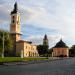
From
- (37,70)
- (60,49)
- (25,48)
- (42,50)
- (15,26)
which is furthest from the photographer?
(60,49)

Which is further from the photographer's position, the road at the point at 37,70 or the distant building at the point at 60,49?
the distant building at the point at 60,49

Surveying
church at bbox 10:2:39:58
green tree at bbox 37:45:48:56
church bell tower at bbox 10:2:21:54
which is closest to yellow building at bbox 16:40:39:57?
church at bbox 10:2:39:58

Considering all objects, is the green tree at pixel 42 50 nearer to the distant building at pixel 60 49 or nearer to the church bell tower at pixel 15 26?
the church bell tower at pixel 15 26

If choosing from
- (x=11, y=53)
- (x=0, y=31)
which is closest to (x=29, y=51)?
(x=11, y=53)

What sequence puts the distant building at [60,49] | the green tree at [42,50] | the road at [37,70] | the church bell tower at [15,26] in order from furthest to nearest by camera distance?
1. the distant building at [60,49]
2. the green tree at [42,50]
3. the church bell tower at [15,26]
4. the road at [37,70]

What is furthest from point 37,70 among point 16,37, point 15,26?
point 15,26

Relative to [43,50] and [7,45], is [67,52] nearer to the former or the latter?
[43,50]

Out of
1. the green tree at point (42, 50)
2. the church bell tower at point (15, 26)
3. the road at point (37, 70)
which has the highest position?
the church bell tower at point (15, 26)

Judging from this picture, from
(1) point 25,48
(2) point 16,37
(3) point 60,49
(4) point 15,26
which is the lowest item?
(1) point 25,48

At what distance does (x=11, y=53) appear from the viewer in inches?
4815

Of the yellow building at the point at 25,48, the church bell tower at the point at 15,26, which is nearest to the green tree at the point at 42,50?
the yellow building at the point at 25,48

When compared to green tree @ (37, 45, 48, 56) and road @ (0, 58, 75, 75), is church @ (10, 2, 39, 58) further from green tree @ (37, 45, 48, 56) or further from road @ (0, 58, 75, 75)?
road @ (0, 58, 75, 75)

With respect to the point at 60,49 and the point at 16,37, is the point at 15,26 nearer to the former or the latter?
the point at 16,37

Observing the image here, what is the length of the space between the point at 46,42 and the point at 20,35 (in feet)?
201
